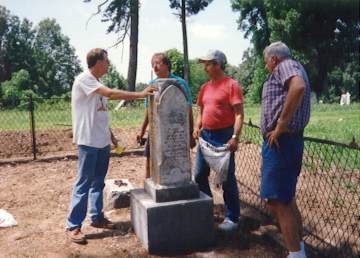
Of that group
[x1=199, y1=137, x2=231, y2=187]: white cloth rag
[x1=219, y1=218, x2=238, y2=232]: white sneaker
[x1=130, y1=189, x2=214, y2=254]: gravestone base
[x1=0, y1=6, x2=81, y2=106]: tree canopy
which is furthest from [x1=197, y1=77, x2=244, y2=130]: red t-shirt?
[x1=0, y1=6, x2=81, y2=106]: tree canopy

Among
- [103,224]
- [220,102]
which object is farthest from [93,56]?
[103,224]

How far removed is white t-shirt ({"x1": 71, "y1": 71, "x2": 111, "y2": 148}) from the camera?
418 cm

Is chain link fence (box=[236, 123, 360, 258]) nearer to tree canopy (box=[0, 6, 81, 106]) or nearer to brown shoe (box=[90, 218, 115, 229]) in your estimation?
brown shoe (box=[90, 218, 115, 229])

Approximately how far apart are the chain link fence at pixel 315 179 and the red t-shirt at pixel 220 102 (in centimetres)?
79

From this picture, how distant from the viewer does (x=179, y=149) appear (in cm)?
406

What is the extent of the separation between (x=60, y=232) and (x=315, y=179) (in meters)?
3.77

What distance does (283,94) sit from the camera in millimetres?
3316

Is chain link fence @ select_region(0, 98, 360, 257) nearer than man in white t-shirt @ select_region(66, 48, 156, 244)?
No

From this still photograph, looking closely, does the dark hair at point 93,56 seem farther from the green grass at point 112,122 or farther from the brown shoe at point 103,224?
the green grass at point 112,122

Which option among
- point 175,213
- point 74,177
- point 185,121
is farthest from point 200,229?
point 74,177

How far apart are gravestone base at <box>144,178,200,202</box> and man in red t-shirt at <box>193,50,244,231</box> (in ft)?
1.40

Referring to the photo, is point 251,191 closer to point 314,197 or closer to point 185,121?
point 314,197

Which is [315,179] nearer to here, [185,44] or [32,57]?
[185,44]

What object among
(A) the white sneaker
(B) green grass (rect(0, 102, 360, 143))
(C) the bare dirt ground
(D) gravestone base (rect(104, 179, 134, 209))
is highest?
(B) green grass (rect(0, 102, 360, 143))
